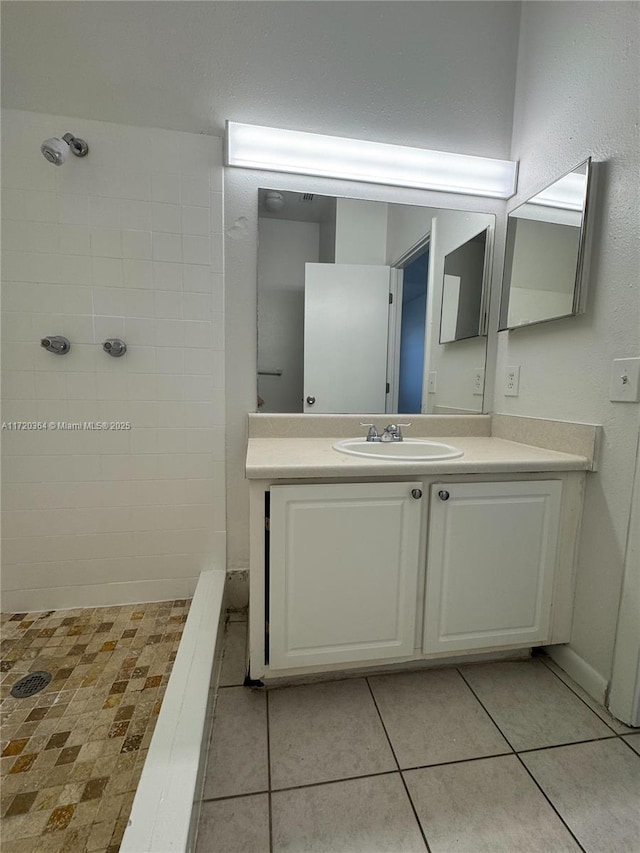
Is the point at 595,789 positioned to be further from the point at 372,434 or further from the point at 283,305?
the point at 283,305

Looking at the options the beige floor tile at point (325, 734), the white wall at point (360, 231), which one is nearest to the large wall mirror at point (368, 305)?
the white wall at point (360, 231)

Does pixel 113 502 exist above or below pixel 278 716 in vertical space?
above

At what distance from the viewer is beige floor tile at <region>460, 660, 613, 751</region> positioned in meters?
1.08

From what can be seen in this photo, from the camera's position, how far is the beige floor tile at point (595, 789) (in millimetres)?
842

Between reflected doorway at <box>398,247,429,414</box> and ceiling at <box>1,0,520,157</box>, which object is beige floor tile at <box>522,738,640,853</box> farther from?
ceiling at <box>1,0,520,157</box>

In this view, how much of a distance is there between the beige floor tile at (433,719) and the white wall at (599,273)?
0.43 meters

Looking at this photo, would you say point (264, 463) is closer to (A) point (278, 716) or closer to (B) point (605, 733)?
(A) point (278, 716)

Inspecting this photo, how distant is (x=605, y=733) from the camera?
3.57 ft

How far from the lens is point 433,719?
112 cm

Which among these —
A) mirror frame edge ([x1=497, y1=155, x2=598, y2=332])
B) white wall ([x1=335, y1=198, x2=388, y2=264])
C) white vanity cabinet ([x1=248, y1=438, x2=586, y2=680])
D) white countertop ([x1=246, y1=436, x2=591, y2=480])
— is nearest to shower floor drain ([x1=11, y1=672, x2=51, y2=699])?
white vanity cabinet ([x1=248, y1=438, x2=586, y2=680])

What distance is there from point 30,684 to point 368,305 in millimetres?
1726

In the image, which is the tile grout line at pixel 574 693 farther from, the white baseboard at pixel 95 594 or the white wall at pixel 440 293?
the white baseboard at pixel 95 594

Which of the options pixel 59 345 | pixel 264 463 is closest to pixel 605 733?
pixel 264 463

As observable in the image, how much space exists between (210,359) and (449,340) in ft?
3.39
